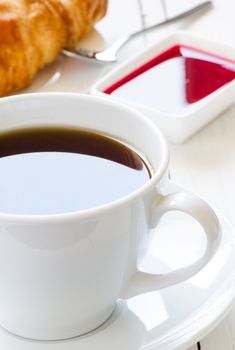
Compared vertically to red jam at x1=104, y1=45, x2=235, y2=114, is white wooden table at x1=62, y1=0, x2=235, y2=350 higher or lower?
lower

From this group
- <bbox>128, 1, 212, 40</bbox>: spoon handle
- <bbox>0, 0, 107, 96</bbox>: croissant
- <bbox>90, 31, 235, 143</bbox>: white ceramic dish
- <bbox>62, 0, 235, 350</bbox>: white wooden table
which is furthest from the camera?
<bbox>128, 1, 212, 40</bbox>: spoon handle

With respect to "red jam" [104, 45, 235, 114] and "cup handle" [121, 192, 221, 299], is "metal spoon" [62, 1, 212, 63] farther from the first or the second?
"cup handle" [121, 192, 221, 299]

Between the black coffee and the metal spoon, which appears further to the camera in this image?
the metal spoon

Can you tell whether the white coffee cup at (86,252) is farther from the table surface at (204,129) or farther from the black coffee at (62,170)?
the table surface at (204,129)

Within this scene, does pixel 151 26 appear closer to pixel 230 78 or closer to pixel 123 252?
pixel 230 78

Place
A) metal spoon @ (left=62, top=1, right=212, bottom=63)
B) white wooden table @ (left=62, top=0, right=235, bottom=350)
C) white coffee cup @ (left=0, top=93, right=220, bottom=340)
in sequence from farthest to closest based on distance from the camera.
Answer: metal spoon @ (left=62, top=1, right=212, bottom=63) → white wooden table @ (left=62, top=0, right=235, bottom=350) → white coffee cup @ (left=0, top=93, right=220, bottom=340)

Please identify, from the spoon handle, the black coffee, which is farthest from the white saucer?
the spoon handle

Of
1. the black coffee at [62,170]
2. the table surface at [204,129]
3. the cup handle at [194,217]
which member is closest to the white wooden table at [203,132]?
the table surface at [204,129]
